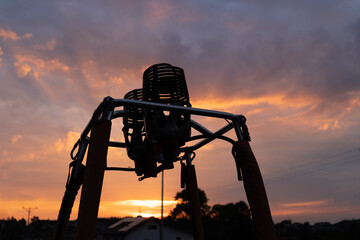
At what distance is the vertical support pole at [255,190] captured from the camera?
5449 millimetres

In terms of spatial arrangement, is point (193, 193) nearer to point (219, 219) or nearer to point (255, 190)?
point (255, 190)

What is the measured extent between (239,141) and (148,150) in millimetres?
2242

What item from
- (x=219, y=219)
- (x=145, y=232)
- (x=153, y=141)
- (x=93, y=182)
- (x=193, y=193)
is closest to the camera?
(x=93, y=182)

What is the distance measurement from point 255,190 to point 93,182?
275 centimetres

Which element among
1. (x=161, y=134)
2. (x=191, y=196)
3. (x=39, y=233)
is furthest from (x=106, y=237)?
(x=39, y=233)

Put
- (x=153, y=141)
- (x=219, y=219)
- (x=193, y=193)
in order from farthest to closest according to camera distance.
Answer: (x=219, y=219)
(x=193, y=193)
(x=153, y=141)

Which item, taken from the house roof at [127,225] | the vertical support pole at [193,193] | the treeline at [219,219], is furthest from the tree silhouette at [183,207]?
the vertical support pole at [193,193]

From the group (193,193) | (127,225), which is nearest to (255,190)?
(193,193)

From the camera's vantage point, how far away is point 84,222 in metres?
4.54

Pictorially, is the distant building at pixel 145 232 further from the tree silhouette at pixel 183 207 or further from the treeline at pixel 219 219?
the tree silhouette at pixel 183 207

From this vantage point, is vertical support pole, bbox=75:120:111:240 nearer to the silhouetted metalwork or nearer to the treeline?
the silhouetted metalwork

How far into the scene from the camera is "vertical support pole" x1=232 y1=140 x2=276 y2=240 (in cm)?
545

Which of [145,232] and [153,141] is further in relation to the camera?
[145,232]

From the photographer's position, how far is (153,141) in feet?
21.1
